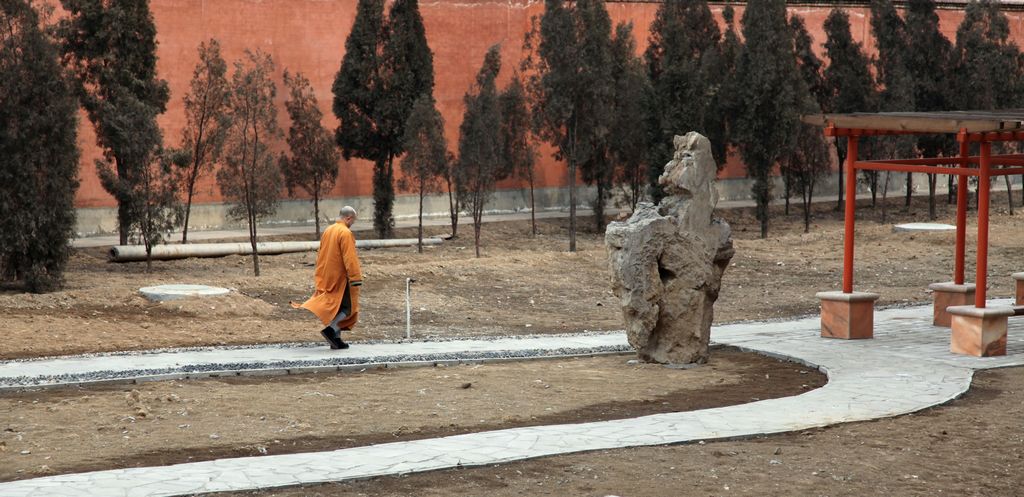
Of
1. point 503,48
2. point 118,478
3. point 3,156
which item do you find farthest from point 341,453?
point 503,48

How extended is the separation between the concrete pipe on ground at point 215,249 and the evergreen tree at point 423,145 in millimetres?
1132

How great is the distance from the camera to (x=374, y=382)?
11539mm

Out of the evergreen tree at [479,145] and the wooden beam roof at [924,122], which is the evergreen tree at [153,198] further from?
the wooden beam roof at [924,122]

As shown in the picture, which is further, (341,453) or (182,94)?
(182,94)

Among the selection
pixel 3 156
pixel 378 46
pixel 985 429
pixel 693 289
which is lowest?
pixel 985 429

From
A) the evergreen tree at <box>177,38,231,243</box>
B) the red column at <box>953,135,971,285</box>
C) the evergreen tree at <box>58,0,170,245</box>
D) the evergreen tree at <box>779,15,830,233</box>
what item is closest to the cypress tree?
the evergreen tree at <box>177,38,231,243</box>

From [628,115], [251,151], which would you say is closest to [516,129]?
[628,115]

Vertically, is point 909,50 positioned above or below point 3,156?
above

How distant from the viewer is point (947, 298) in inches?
615

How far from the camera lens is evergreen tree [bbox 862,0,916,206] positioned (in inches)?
1313

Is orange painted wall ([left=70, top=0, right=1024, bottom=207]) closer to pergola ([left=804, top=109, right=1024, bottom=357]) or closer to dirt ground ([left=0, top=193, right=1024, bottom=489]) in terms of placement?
dirt ground ([left=0, top=193, right=1024, bottom=489])

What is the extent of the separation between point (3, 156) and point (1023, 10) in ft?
118

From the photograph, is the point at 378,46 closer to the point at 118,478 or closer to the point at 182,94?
the point at 182,94

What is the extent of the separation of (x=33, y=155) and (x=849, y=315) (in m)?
12.5
